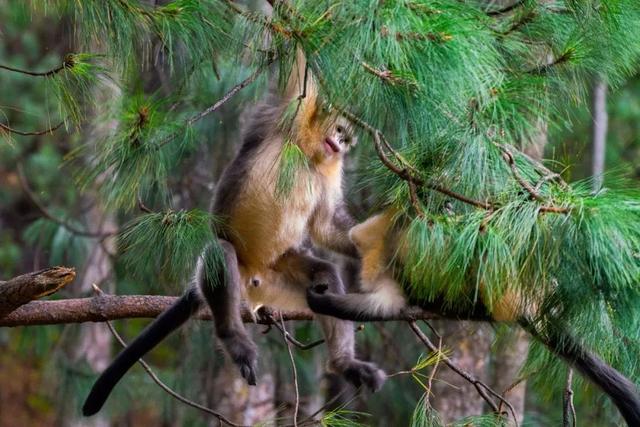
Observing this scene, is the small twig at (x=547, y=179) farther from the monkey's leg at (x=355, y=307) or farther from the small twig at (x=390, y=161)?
the monkey's leg at (x=355, y=307)

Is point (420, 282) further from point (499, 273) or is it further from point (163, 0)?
point (163, 0)

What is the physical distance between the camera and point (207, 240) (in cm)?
325

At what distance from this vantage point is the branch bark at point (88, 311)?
383 centimetres

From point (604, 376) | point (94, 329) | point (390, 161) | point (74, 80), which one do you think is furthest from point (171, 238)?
point (94, 329)

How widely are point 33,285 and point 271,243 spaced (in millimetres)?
1169

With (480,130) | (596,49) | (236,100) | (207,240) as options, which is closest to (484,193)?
(480,130)

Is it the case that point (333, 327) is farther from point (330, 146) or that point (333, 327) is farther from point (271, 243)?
point (330, 146)

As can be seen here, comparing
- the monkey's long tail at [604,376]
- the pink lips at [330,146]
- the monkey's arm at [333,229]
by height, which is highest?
the pink lips at [330,146]

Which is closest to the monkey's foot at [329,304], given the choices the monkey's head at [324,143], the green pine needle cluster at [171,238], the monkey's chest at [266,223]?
the monkey's chest at [266,223]

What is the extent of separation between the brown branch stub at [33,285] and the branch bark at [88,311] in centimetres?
39

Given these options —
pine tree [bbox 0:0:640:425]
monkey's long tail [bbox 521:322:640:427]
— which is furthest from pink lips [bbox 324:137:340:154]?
monkey's long tail [bbox 521:322:640:427]

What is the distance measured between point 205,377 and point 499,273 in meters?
4.16

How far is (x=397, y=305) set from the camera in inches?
145

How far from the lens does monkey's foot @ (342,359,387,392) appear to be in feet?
13.6
